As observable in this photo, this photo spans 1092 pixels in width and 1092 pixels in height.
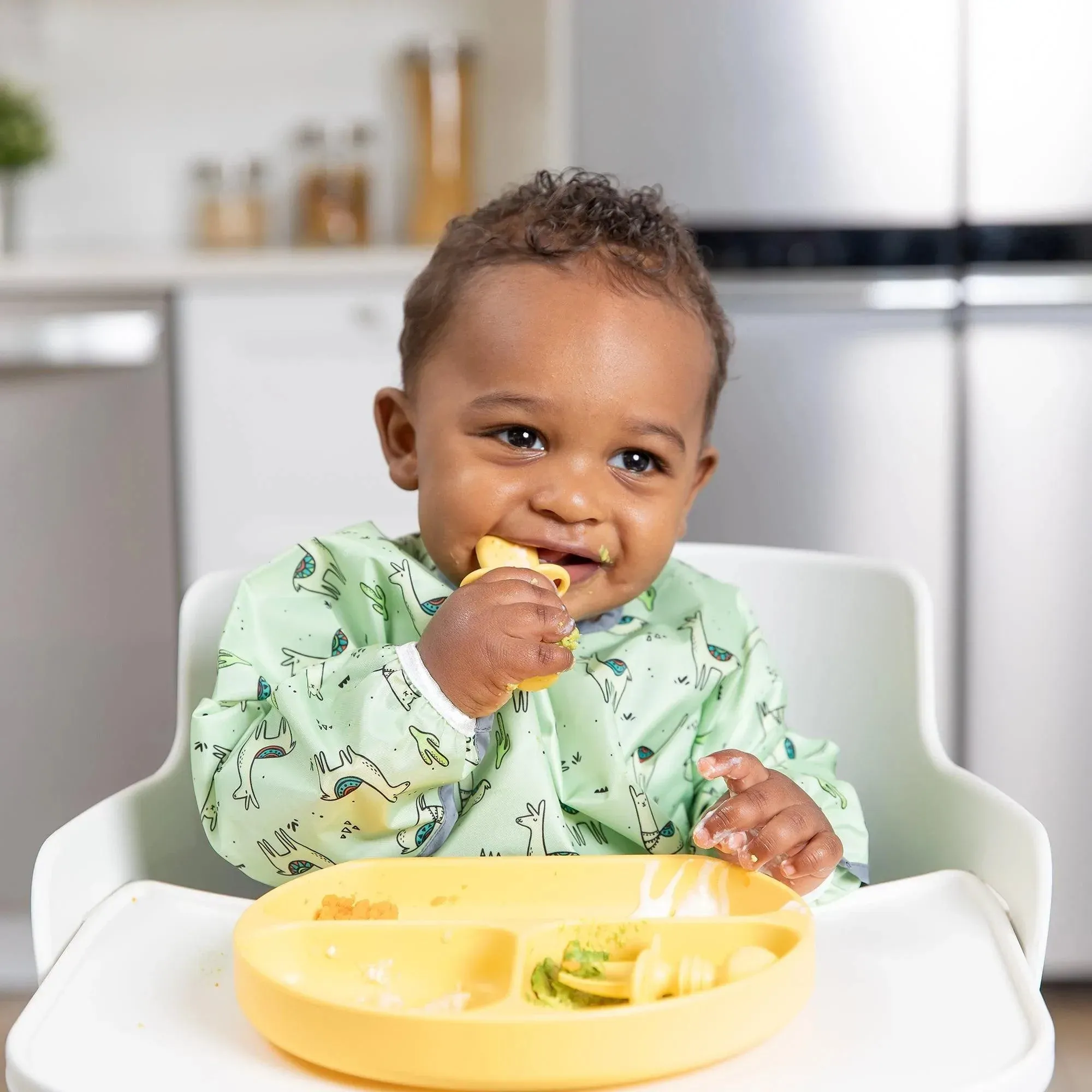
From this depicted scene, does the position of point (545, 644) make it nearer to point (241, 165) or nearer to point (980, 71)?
point (980, 71)

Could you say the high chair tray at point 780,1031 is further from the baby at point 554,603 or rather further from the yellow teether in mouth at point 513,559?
the yellow teether in mouth at point 513,559

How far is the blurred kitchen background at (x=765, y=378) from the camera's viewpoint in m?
1.78

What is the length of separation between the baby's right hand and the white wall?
1.87 metres

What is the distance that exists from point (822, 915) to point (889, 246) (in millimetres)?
1255

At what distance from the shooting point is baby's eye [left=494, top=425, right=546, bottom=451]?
0.87 meters

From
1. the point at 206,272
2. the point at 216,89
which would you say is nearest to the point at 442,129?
the point at 216,89

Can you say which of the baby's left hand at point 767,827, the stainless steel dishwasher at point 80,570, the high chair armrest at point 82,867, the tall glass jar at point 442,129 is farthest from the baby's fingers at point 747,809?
the tall glass jar at point 442,129

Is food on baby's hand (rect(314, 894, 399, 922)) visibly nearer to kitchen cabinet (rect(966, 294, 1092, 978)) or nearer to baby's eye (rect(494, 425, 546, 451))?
baby's eye (rect(494, 425, 546, 451))

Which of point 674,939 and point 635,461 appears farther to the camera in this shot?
point 635,461

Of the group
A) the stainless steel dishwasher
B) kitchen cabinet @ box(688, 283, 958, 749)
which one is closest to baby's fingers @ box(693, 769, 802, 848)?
kitchen cabinet @ box(688, 283, 958, 749)

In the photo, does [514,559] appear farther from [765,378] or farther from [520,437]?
[765,378]

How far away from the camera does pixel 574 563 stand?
88 cm

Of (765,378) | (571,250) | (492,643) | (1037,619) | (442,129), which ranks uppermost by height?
(442,129)

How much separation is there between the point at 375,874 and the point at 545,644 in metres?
0.15
